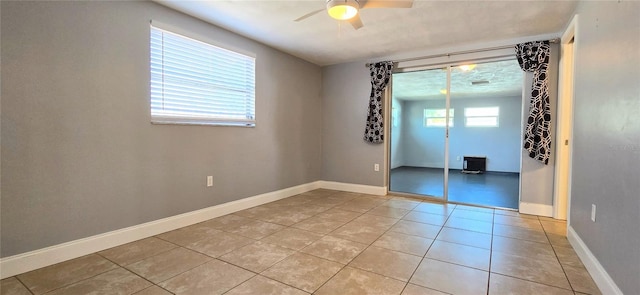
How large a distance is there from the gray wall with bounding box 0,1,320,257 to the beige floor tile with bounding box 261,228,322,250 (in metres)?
1.06

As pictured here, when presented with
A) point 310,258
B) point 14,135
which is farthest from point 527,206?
point 14,135

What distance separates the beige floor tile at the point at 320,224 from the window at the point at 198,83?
4.95ft

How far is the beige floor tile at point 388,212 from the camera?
3369 millimetres

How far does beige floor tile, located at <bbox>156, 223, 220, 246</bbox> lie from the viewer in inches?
101

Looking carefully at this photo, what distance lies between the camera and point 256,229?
2859 mm

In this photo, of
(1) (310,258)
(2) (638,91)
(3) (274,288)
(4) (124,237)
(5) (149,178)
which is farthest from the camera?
(5) (149,178)

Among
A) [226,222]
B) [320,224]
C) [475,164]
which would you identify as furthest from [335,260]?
[475,164]

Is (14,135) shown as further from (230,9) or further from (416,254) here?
(416,254)

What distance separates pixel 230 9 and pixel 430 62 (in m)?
2.87

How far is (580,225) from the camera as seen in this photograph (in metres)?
2.24

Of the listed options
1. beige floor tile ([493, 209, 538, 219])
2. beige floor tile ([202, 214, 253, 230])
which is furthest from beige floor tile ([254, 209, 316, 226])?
beige floor tile ([493, 209, 538, 219])

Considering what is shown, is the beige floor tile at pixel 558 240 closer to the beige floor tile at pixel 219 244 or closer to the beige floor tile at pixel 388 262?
the beige floor tile at pixel 388 262

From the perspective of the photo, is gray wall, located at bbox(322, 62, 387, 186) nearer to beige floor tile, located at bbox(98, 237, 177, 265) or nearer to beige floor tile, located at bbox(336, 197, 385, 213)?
beige floor tile, located at bbox(336, 197, 385, 213)

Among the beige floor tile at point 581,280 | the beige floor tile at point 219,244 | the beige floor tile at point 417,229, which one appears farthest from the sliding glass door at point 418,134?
the beige floor tile at point 219,244
